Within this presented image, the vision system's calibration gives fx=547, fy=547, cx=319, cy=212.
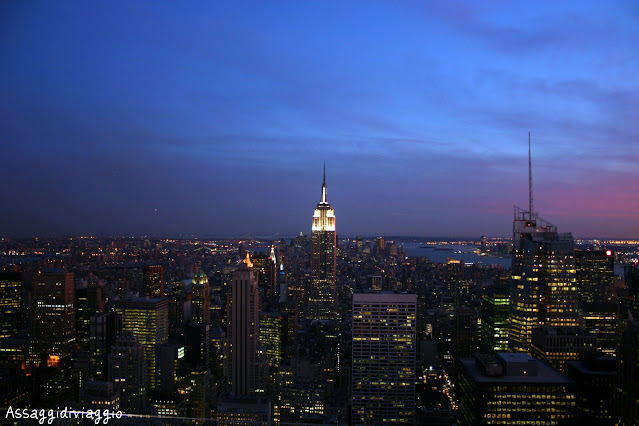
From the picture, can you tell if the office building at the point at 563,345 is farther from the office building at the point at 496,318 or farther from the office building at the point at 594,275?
the office building at the point at 496,318

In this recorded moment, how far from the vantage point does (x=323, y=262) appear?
20891mm

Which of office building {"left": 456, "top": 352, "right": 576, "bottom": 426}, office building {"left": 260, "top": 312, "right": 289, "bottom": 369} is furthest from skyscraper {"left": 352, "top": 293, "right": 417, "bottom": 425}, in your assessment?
office building {"left": 456, "top": 352, "right": 576, "bottom": 426}

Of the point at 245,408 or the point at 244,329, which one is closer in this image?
the point at 245,408

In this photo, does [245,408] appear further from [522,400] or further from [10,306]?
[10,306]

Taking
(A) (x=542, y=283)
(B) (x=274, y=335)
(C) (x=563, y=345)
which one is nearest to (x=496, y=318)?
(A) (x=542, y=283)

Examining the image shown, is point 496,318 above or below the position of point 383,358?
above

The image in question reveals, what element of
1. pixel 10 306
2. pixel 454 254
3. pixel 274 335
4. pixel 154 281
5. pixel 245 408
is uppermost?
pixel 454 254

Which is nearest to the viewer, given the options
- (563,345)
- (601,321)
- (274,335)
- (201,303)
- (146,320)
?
(563,345)

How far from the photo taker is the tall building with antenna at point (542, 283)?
12273 mm

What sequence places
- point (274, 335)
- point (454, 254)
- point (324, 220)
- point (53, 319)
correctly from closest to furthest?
1. point (53, 319)
2. point (274, 335)
3. point (454, 254)
4. point (324, 220)

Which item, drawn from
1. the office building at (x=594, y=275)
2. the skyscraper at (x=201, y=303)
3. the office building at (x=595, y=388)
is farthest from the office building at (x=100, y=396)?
the office building at (x=594, y=275)

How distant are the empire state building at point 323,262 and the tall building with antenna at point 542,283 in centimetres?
550

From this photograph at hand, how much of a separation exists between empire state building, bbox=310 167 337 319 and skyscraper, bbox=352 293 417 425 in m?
4.47

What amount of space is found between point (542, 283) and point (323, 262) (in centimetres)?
964
